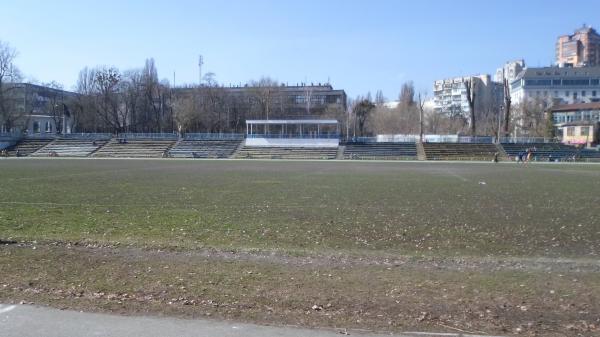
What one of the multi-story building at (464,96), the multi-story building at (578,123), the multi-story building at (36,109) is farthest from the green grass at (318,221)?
the multi-story building at (464,96)

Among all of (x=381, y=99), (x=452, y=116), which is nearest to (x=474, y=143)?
(x=452, y=116)

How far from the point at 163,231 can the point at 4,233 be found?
3.49 m

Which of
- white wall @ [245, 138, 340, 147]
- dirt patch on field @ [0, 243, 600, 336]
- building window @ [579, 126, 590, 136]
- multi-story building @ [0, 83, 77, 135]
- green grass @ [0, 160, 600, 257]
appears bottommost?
green grass @ [0, 160, 600, 257]

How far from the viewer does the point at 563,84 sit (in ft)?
517

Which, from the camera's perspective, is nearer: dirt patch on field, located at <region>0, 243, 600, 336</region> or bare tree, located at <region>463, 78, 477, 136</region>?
dirt patch on field, located at <region>0, 243, 600, 336</region>

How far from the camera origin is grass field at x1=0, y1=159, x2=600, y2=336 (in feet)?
20.4

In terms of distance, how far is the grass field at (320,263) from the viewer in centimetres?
622

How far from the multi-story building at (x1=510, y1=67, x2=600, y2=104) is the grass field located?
506 feet

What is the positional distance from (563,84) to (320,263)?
559 feet

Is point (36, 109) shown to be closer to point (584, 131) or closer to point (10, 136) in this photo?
point (10, 136)

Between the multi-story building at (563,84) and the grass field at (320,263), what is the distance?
506 ft

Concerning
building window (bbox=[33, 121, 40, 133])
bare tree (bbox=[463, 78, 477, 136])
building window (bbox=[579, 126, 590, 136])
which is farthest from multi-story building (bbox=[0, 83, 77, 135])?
building window (bbox=[579, 126, 590, 136])

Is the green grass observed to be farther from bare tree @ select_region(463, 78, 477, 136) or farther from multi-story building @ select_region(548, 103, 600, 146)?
bare tree @ select_region(463, 78, 477, 136)

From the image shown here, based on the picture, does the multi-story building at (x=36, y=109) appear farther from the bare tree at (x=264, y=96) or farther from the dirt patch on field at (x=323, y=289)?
the dirt patch on field at (x=323, y=289)
